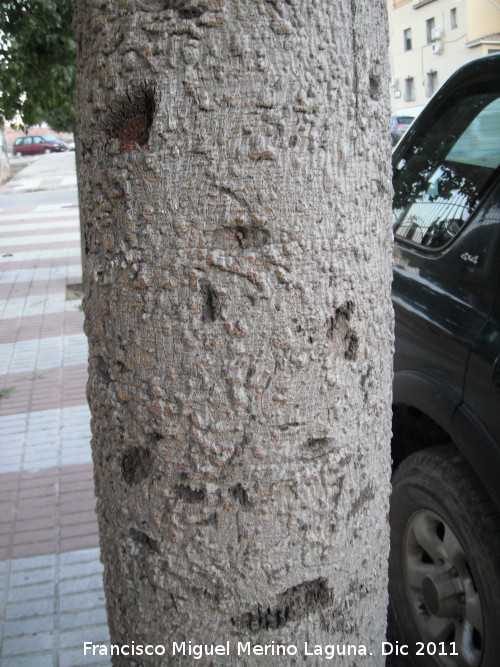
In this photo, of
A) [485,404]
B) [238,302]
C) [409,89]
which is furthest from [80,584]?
[409,89]

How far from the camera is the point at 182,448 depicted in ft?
4.52

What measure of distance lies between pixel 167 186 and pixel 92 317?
1.01 feet

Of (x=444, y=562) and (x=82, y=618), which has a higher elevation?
(x=444, y=562)

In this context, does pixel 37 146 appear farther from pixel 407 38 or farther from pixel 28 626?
pixel 28 626

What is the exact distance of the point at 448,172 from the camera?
A: 10.8ft

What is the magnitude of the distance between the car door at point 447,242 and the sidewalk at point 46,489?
70.7 inches

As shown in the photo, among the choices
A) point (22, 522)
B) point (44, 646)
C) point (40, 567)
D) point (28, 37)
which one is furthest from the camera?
point (28, 37)

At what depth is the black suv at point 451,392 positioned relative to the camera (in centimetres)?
253

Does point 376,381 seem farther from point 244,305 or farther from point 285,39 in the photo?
point 285,39

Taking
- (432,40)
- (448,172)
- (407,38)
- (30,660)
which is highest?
(407,38)

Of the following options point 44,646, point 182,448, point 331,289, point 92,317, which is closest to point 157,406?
point 182,448

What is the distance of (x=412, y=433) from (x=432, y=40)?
122ft

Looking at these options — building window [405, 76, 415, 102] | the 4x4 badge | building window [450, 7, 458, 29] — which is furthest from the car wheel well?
building window [405, 76, 415, 102]

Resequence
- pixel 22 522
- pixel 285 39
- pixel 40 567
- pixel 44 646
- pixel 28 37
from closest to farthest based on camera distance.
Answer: pixel 285 39
pixel 44 646
pixel 40 567
pixel 22 522
pixel 28 37
